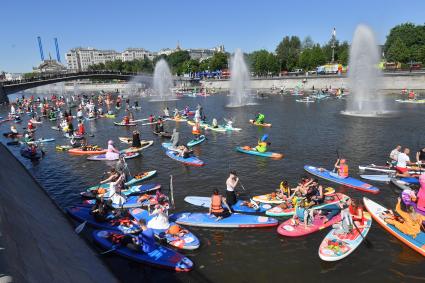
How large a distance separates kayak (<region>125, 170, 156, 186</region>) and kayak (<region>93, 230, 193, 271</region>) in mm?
8294

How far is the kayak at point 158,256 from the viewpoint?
12906 mm

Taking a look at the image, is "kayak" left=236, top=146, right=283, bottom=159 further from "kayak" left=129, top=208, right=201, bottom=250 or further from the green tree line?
the green tree line

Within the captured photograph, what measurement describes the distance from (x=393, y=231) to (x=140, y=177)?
15.9 meters

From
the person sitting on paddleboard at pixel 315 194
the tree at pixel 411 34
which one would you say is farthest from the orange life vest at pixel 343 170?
the tree at pixel 411 34

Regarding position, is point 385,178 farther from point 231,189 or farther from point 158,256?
point 158,256

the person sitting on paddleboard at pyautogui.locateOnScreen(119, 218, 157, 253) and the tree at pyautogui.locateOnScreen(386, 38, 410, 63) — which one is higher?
the tree at pyautogui.locateOnScreen(386, 38, 410, 63)

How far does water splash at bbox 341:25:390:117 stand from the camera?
4691 centimetres

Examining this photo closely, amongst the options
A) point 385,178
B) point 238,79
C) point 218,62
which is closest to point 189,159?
point 385,178

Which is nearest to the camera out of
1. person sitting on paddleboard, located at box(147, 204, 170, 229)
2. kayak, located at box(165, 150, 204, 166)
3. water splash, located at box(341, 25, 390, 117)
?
person sitting on paddleboard, located at box(147, 204, 170, 229)

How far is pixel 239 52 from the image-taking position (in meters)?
70.2

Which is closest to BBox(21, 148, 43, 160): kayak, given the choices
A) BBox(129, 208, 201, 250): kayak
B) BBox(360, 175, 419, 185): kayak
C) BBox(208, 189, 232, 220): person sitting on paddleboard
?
BBox(129, 208, 201, 250): kayak

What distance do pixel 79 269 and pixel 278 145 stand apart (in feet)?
78.6

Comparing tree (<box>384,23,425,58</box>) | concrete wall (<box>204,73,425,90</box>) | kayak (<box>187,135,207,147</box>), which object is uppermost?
tree (<box>384,23,425,58</box>)

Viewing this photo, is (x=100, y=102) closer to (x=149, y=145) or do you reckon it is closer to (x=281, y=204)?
(x=149, y=145)
